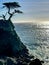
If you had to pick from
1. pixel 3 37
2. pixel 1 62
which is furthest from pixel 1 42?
pixel 1 62

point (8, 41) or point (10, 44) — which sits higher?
point (8, 41)

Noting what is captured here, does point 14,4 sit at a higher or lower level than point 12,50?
higher

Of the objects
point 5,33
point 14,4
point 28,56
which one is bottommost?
point 28,56

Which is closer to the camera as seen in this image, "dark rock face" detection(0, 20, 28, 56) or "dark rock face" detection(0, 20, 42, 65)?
"dark rock face" detection(0, 20, 42, 65)

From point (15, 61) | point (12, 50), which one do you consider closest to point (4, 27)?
point (12, 50)

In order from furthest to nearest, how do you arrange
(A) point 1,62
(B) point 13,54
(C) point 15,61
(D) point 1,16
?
1. (D) point 1,16
2. (B) point 13,54
3. (C) point 15,61
4. (A) point 1,62

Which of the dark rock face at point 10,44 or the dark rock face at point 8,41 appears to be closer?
the dark rock face at point 10,44

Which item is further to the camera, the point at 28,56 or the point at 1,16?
the point at 1,16

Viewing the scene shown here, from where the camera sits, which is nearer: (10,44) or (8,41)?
(8,41)

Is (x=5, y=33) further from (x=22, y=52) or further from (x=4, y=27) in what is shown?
(x=22, y=52)

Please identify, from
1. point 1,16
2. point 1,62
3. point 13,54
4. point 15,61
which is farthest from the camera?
point 1,16
